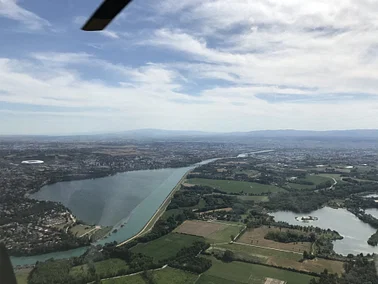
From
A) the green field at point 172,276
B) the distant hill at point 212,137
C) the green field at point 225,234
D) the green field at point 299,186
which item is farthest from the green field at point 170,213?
the distant hill at point 212,137

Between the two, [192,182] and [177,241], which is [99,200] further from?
[192,182]

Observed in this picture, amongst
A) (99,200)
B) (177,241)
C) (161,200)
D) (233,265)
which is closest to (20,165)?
(99,200)

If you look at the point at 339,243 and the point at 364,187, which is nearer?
the point at 339,243

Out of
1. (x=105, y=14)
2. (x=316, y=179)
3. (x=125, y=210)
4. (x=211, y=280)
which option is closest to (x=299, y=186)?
(x=316, y=179)

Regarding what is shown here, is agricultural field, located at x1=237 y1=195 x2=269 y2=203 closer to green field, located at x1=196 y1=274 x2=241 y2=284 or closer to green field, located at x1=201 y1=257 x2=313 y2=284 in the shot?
green field, located at x1=201 y1=257 x2=313 y2=284

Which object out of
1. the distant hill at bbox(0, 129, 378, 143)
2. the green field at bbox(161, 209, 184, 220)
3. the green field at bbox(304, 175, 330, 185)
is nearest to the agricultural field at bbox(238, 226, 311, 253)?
the green field at bbox(161, 209, 184, 220)
